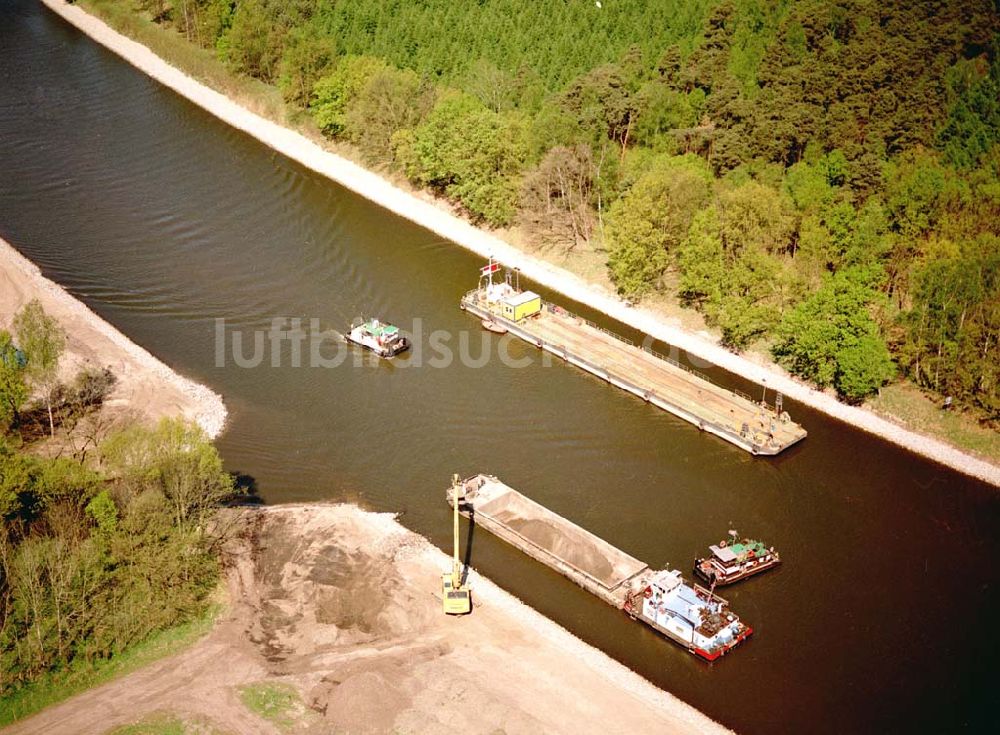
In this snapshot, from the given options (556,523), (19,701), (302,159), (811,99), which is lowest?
(19,701)

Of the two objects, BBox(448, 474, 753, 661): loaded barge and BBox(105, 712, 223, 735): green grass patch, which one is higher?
BBox(448, 474, 753, 661): loaded barge

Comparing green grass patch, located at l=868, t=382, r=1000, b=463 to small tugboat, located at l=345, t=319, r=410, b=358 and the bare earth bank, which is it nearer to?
the bare earth bank

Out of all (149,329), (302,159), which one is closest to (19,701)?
(149,329)

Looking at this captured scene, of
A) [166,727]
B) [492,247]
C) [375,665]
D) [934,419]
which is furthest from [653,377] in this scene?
[166,727]

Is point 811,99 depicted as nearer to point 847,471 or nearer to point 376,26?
point 847,471

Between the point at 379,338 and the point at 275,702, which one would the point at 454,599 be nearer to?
the point at 275,702

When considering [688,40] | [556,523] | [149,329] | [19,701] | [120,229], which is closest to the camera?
[19,701]

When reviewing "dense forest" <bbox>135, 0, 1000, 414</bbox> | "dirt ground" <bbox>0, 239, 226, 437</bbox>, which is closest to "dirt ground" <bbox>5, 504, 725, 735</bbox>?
"dirt ground" <bbox>0, 239, 226, 437</bbox>
